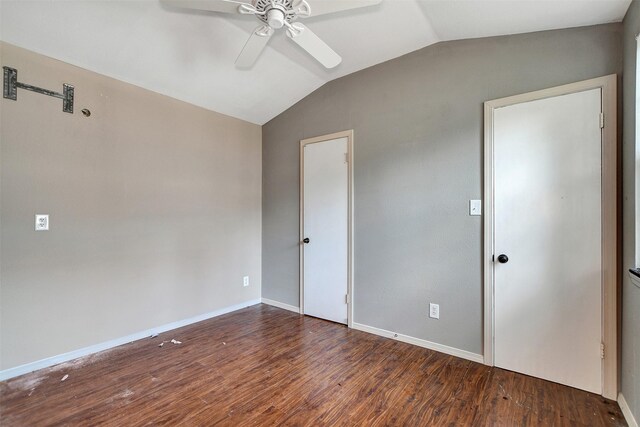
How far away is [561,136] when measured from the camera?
2.03 metres

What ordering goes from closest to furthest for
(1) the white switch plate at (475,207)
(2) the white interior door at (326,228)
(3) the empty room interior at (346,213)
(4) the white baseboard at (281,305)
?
(3) the empty room interior at (346,213) < (1) the white switch plate at (475,207) < (2) the white interior door at (326,228) < (4) the white baseboard at (281,305)

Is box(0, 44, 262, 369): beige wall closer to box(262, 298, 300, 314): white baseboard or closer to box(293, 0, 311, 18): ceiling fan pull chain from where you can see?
box(262, 298, 300, 314): white baseboard

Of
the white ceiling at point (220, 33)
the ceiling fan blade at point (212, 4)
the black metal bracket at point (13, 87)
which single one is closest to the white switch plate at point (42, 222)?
the black metal bracket at point (13, 87)

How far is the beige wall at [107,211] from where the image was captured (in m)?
2.14

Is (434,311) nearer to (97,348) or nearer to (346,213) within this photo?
(346,213)

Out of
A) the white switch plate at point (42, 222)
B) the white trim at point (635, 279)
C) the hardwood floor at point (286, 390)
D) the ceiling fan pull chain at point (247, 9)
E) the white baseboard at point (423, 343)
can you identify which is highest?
the ceiling fan pull chain at point (247, 9)

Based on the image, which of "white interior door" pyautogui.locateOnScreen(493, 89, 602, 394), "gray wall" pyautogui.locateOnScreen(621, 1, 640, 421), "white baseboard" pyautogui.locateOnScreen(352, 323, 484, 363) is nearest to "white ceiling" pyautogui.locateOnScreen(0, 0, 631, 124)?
"gray wall" pyautogui.locateOnScreen(621, 1, 640, 421)

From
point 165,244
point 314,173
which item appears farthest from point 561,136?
point 165,244

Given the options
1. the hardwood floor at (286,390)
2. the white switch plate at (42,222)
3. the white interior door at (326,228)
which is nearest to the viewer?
the hardwood floor at (286,390)

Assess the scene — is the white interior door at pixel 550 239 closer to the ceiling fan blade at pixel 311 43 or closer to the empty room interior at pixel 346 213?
the empty room interior at pixel 346 213

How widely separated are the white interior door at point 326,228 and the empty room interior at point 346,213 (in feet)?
0.09

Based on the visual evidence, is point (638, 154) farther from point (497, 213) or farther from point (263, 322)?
point (263, 322)

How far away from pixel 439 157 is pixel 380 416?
6.64 ft

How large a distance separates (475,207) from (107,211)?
317 centimetres
